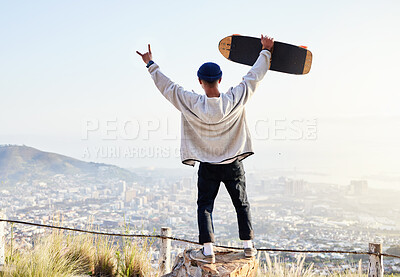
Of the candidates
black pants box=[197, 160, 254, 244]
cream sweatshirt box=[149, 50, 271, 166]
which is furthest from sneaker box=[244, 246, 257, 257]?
cream sweatshirt box=[149, 50, 271, 166]

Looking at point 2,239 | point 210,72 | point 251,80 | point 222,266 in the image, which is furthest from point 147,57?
point 2,239

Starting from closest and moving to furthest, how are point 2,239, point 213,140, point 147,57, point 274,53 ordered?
1. point 213,140
2. point 147,57
3. point 274,53
4. point 2,239

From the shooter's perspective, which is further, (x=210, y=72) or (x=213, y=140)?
(x=213, y=140)

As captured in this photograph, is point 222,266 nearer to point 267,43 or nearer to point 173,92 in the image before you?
point 173,92

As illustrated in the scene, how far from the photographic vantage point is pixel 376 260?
3.71 metres

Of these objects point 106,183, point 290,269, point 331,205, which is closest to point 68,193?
point 106,183

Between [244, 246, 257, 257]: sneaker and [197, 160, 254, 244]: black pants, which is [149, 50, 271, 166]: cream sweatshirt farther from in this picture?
[244, 246, 257, 257]: sneaker

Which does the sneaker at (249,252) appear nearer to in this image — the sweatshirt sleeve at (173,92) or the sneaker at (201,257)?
the sneaker at (201,257)

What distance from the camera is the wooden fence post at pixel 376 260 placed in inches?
145

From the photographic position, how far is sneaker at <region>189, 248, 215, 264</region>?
331 centimetres

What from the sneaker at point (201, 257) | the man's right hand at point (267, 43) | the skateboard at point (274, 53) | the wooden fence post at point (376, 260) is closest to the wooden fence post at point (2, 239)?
the sneaker at point (201, 257)

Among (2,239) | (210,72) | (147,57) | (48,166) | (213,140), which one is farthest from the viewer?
(48,166)

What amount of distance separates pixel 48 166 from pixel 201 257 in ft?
56.9

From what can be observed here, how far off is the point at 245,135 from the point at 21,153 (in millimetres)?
17120
